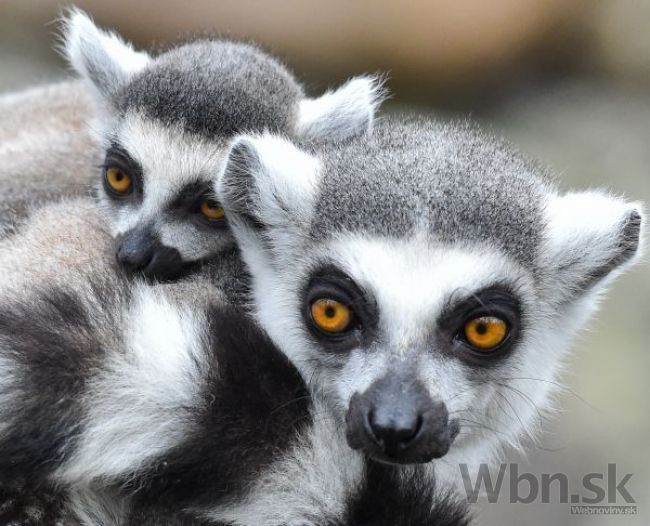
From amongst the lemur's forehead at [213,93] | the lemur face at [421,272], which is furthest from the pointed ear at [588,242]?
the lemur's forehead at [213,93]

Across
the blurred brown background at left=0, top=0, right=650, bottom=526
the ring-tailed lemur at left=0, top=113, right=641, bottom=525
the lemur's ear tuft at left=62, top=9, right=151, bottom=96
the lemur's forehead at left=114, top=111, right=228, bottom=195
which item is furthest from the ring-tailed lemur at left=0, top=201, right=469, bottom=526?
the blurred brown background at left=0, top=0, right=650, bottom=526

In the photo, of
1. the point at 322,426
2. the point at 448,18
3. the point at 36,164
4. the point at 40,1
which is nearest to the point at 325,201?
the point at 322,426

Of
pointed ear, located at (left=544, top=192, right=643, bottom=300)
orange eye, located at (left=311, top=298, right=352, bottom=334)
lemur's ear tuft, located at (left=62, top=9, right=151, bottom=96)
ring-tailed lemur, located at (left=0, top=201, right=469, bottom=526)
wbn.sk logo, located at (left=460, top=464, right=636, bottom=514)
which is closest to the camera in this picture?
ring-tailed lemur, located at (left=0, top=201, right=469, bottom=526)

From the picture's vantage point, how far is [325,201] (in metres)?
3.03

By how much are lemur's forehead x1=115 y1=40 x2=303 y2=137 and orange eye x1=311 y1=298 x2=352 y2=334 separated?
955 millimetres

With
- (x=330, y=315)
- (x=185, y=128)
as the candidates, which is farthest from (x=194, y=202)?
(x=330, y=315)

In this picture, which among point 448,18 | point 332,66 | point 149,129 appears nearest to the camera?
point 149,129

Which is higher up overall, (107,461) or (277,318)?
(277,318)

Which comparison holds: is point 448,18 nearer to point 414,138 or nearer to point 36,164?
point 36,164

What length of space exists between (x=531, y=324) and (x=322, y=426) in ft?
2.77

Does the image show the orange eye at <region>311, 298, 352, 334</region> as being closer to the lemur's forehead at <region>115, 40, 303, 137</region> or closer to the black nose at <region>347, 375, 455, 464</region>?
the black nose at <region>347, 375, 455, 464</region>

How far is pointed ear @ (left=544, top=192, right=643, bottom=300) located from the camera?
3.04 meters

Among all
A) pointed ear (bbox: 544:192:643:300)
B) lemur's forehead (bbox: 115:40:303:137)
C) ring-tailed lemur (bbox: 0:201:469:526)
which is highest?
lemur's forehead (bbox: 115:40:303:137)

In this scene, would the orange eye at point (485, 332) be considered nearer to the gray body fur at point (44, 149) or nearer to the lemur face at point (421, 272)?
the lemur face at point (421, 272)
